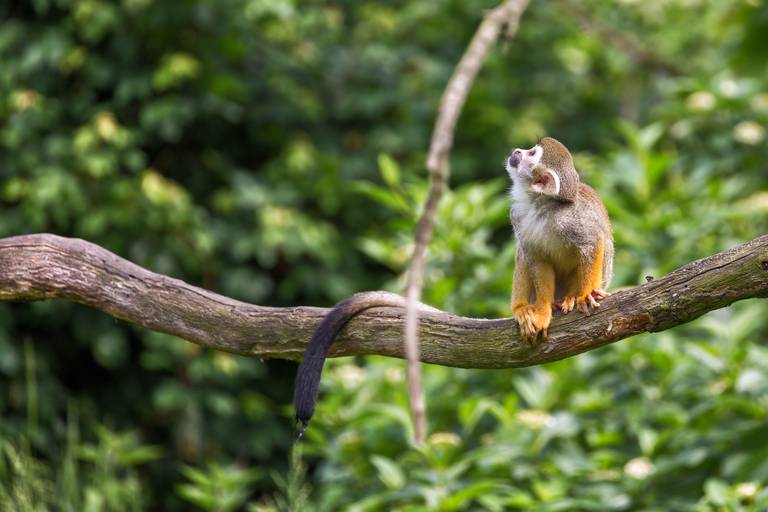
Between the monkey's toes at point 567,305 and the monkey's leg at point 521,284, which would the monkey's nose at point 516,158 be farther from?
the monkey's toes at point 567,305

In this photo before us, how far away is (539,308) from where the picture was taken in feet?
10.9

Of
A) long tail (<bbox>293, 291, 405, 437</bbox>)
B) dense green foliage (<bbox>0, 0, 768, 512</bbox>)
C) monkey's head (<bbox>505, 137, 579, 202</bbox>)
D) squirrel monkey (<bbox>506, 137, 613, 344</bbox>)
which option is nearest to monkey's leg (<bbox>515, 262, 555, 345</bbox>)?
squirrel monkey (<bbox>506, 137, 613, 344</bbox>)

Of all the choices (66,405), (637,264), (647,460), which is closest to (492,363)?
(647,460)

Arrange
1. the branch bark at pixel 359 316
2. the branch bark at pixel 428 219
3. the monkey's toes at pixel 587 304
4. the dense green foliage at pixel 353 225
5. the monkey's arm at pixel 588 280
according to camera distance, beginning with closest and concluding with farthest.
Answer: the branch bark at pixel 428 219 → the branch bark at pixel 359 316 → the monkey's toes at pixel 587 304 → the monkey's arm at pixel 588 280 → the dense green foliage at pixel 353 225

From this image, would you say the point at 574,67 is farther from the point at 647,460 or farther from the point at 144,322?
the point at 144,322

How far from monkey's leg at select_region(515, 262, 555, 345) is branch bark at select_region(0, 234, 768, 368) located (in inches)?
1.5

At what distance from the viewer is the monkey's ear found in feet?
10.9

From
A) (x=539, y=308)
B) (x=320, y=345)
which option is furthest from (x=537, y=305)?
(x=320, y=345)

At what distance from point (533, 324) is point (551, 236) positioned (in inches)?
14.3

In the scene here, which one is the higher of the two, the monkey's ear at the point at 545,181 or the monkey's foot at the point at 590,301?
the monkey's ear at the point at 545,181

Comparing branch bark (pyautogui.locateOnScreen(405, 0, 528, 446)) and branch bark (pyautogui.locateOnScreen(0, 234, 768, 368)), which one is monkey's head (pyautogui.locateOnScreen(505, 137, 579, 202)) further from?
branch bark (pyautogui.locateOnScreen(405, 0, 528, 446))

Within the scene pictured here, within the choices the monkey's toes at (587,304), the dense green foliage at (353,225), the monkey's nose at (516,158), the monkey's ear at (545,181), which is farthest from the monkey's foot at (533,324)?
the dense green foliage at (353,225)

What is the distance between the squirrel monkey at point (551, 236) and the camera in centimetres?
334

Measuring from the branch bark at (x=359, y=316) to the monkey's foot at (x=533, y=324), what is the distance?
0.03m
